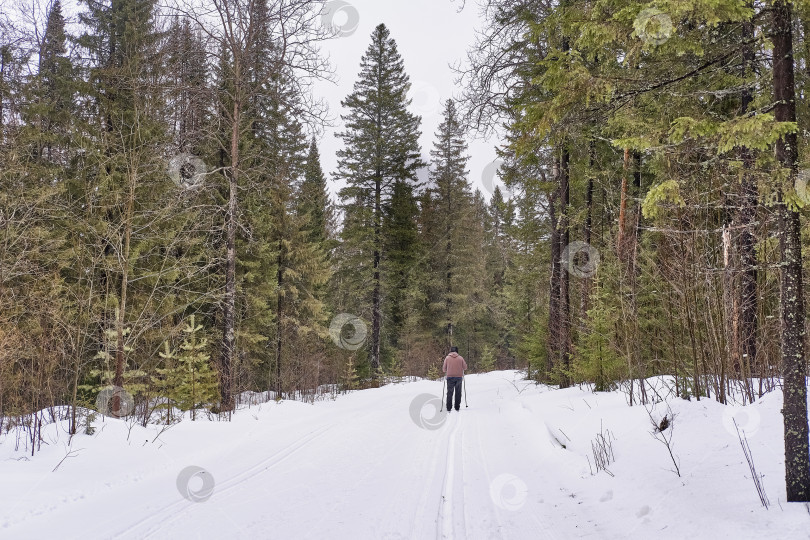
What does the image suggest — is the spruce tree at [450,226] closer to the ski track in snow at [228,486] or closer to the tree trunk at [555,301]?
the tree trunk at [555,301]

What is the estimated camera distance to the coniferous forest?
4.66 m

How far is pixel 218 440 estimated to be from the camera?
734cm

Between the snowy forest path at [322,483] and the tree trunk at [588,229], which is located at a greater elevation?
the tree trunk at [588,229]

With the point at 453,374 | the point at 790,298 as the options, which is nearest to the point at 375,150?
the point at 453,374

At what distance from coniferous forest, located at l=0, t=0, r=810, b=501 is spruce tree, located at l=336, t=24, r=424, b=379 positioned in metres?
0.15

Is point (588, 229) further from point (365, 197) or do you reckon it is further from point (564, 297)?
point (365, 197)

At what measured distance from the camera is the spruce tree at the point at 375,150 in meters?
24.5

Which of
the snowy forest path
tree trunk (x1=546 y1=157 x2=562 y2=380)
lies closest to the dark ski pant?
the snowy forest path

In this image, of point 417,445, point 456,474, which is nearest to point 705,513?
point 456,474

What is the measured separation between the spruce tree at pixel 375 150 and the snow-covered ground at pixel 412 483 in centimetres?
1723

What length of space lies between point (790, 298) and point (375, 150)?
23.0m

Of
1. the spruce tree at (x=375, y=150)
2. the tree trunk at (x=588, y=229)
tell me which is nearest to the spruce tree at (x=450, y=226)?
the spruce tree at (x=375, y=150)

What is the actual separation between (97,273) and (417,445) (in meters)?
9.88

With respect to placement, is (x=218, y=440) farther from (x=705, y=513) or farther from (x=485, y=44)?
(x=485, y=44)
